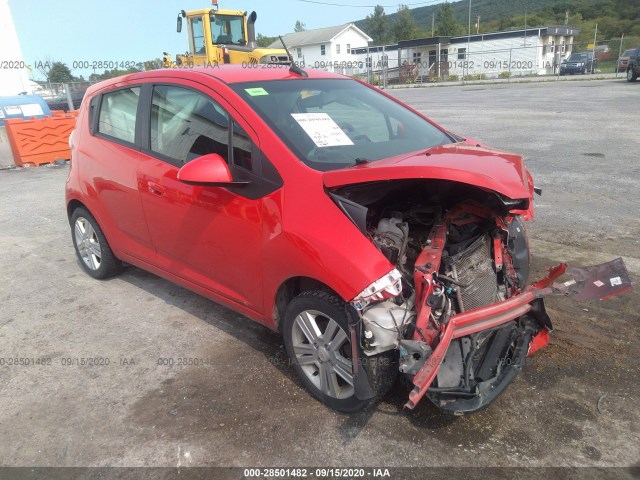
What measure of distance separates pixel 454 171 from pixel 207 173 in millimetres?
1373

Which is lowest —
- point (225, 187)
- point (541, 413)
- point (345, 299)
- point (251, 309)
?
point (541, 413)

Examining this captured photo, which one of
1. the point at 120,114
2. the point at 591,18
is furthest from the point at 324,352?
the point at 591,18

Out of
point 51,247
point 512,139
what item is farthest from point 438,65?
point 51,247

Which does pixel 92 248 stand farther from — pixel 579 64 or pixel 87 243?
pixel 579 64

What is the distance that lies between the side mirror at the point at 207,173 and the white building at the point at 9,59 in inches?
794

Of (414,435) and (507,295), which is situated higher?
(507,295)

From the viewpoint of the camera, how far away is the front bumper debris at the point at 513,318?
2291 mm

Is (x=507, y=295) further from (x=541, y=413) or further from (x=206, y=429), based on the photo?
(x=206, y=429)

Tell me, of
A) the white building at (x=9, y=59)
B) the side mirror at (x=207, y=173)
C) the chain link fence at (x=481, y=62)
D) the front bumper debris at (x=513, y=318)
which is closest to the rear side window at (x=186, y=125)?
the side mirror at (x=207, y=173)

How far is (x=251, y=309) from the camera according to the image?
Result: 3.18 m

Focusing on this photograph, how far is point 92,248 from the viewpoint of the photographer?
4766 millimetres

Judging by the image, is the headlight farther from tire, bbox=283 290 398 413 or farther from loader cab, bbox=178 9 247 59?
loader cab, bbox=178 9 247 59

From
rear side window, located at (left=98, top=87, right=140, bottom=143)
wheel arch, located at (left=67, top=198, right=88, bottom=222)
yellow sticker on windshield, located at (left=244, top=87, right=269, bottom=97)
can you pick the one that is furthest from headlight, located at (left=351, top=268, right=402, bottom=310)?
wheel arch, located at (left=67, top=198, right=88, bottom=222)

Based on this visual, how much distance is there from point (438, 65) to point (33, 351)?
45.6 meters
